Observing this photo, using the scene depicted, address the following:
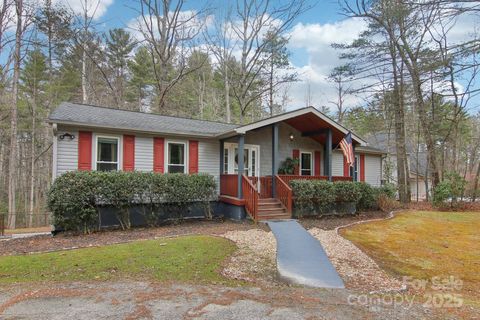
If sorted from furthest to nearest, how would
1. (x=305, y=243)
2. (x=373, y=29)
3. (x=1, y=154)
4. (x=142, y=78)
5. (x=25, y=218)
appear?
(x=142, y=78) → (x=1, y=154) → (x=25, y=218) → (x=373, y=29) → (x=305, y=243)

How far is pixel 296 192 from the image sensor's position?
1045 cm

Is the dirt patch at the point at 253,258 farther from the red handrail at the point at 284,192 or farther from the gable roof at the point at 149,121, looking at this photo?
the gable roof at the point at 149,121

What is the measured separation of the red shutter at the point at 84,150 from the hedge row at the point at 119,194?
3.54 feet

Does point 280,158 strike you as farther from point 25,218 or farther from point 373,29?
point 25,218

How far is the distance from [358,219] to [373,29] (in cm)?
1214

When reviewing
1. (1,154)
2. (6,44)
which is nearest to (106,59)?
(6,44)

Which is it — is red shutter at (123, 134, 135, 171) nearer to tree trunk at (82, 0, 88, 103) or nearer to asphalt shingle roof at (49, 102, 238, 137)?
asphalt shingle roof at (49, 102, 238, 137)

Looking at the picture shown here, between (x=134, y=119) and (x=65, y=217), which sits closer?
(x=65, y=217)

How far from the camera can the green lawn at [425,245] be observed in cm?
545

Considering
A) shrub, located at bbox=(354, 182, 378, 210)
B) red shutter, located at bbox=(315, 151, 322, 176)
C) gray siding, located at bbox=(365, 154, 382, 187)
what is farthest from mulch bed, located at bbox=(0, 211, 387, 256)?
gray siding, located at bbox=(365, 154, 382, 187)

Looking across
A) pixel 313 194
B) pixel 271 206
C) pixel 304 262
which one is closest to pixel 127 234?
pixel 271 206

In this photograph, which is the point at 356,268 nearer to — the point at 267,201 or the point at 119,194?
the point at 267,201

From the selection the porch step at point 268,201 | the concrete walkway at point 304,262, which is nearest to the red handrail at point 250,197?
the porch step at point 268,201

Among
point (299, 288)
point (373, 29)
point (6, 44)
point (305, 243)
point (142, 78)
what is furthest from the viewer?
point (142, 78)
